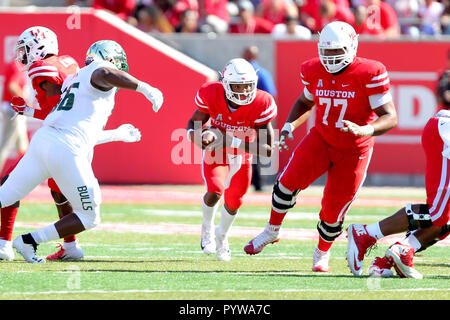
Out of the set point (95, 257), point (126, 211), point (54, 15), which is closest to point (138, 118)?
point (54, 15)

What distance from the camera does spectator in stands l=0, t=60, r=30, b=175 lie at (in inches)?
504

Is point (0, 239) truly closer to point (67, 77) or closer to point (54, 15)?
point (67, 77)

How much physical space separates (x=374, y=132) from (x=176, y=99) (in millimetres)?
8485

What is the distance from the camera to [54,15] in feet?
50.3

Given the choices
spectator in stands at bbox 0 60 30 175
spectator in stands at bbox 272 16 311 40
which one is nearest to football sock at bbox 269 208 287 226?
spectator in stands at bbox 0 60 30 175

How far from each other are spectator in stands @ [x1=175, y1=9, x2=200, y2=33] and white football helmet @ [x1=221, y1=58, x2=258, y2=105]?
825 centimetres

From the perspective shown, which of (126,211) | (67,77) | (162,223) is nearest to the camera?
(67,77)

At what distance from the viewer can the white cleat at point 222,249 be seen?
323 inches

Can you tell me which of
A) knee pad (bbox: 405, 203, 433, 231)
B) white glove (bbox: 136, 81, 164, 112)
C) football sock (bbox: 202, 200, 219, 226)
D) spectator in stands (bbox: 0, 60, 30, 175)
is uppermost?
white glove (bbox: 136, 81, 164, 112)

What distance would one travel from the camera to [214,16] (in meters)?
16.7

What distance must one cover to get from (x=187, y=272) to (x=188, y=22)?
9519 mm

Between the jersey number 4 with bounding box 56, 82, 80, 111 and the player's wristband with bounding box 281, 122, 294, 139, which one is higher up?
the jersey number 4 with bounding box 56, 82, 80, 111

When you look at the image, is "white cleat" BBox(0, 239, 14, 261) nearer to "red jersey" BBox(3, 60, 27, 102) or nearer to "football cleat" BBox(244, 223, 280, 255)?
"football cleat" BBox(244, 223, 280, 255)
